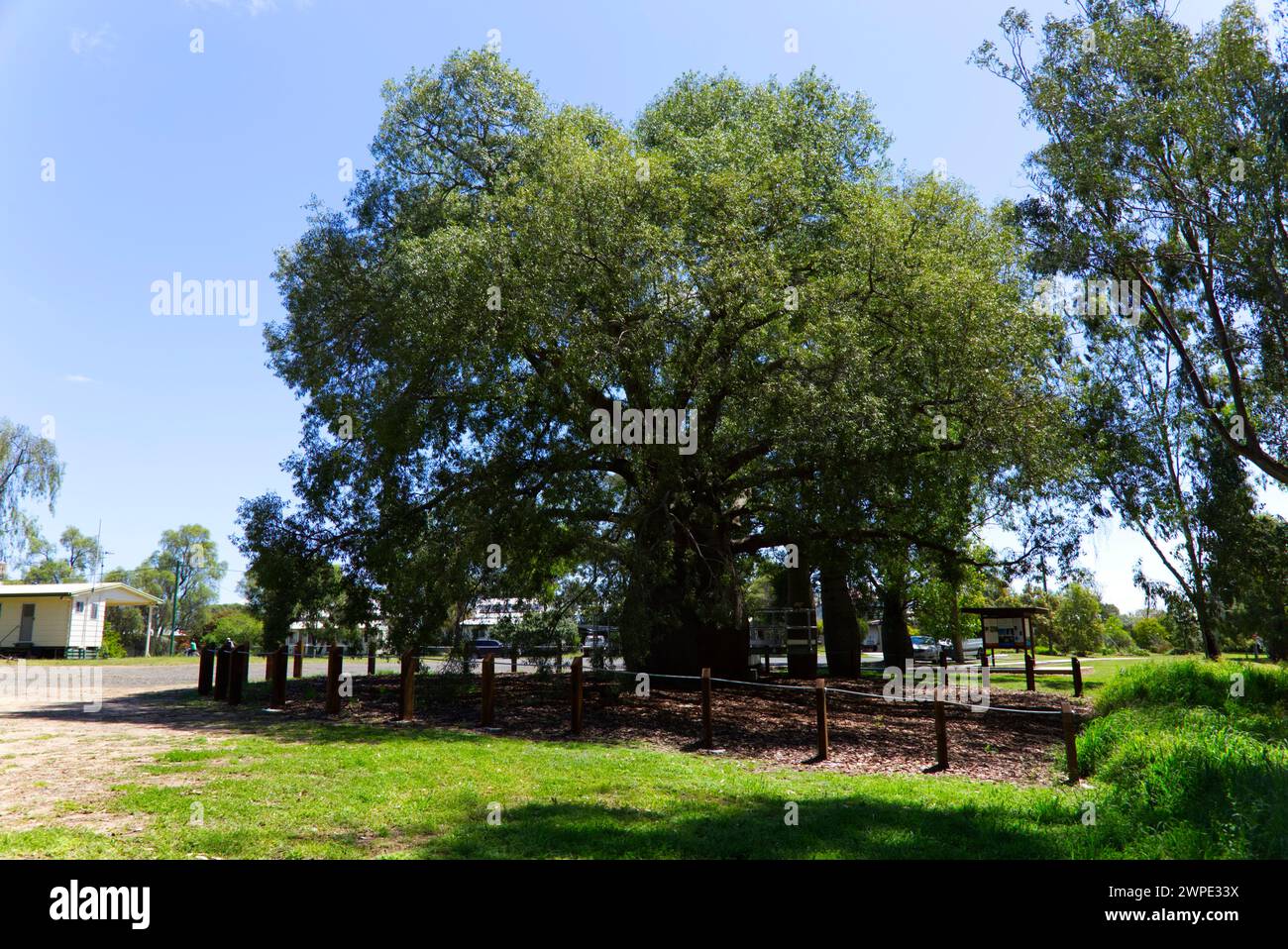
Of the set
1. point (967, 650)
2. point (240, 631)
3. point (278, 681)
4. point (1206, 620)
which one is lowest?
point (967, 650)

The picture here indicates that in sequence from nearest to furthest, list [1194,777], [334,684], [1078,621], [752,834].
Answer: [752,834] < [1194,777] < [334,684] < [1078,621]

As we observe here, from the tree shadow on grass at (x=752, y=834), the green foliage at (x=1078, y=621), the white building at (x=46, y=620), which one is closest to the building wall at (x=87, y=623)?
the white building at (x=46, y=620)

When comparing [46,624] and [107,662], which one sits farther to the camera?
[46,624]

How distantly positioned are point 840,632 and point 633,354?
18921 millimetres

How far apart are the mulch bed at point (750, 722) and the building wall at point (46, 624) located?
27.6 metres

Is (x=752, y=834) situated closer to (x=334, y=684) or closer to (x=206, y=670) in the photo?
(x=334, y=684)

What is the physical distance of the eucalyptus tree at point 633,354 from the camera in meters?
14.6

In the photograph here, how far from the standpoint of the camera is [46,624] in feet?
134

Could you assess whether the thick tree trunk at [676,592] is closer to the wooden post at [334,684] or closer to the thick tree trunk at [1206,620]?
the wooden post at [334,684]

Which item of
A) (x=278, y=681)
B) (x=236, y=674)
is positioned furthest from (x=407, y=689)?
(x=236, y=674)

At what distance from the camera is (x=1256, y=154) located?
17.1 meters

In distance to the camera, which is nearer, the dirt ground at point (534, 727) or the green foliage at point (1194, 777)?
the green foliage at point (1194, 777)

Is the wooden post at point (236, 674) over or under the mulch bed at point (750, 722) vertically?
over
